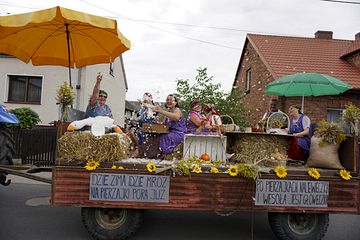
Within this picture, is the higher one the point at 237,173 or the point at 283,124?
the point at 283,124

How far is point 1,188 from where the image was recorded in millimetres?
7086

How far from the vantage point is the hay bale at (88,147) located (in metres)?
3.90

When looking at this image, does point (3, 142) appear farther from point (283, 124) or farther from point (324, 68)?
point (324, 68)

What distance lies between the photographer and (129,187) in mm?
3916

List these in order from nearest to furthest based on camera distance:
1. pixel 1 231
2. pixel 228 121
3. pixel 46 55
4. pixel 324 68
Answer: pixel 1 231 < pixel 46 55 < pixel 228 121 < pixel 324 68

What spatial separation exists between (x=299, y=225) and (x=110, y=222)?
2485 millimetres

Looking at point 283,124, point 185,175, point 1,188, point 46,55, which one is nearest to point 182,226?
point 185,175

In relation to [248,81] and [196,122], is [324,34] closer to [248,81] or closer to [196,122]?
[248,81]

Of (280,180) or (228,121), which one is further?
(228,121)

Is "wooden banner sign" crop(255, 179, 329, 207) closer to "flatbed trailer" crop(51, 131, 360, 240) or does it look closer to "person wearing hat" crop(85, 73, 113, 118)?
"flatbed trailer" crop(51, 131, 360, 240)

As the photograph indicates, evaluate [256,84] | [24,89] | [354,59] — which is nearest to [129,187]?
[24,89]

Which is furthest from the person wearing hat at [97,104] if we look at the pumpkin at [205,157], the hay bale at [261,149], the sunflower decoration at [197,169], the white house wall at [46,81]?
the white house wall at [46,81]

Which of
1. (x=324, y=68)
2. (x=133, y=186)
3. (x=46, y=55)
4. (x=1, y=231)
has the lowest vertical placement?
(x=1, y=231)

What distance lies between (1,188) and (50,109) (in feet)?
23.9
